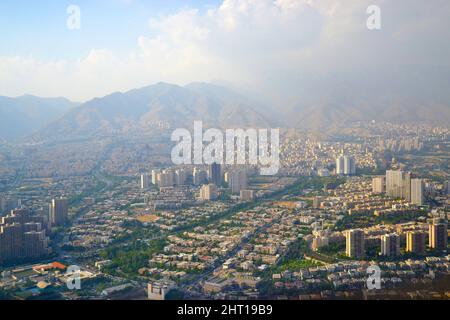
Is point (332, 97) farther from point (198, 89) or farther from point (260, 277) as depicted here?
point (260, 277)

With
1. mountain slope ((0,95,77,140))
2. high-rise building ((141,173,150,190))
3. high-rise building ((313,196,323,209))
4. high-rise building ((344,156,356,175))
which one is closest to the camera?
high-rise building ((313,196,323,209))

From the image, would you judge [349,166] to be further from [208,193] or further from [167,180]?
[167,180]

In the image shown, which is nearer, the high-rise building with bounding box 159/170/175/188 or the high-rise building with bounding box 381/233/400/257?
the high-rise building with bounding box 381/233/400/257

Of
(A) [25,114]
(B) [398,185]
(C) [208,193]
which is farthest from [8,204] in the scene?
(A) [25,114]

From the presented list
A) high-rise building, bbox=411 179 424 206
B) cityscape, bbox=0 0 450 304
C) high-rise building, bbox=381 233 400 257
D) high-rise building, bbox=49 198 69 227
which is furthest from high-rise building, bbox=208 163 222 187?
high-rise building, bbox=381 233 400 257

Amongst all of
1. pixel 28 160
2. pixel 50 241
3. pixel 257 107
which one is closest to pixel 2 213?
pixel 50 241

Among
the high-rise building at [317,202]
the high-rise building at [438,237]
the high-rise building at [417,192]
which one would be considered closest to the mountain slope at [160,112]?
the high-rise building at [317,202]

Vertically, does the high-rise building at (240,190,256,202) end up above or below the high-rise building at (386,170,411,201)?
below

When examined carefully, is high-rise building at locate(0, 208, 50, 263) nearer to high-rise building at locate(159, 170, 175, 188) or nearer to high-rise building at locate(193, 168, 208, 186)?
high-rise building at locate(159, 170, 175, 188)


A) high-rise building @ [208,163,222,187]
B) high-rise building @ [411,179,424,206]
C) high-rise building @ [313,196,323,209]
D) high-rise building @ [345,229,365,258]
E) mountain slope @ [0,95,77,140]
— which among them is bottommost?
high-rise building @ [345,229,365,258]
